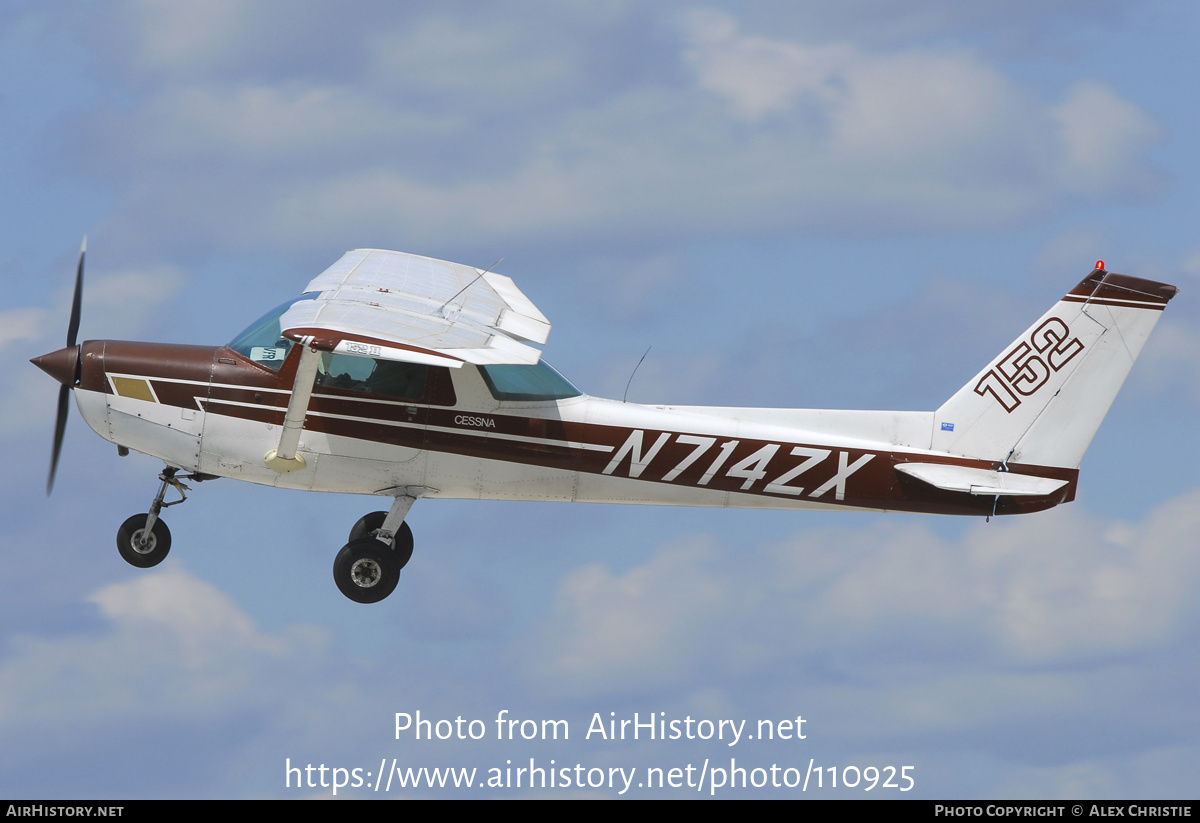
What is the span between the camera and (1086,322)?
17.5 meters

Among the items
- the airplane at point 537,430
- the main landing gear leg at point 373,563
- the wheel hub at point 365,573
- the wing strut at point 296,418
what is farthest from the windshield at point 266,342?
the wheel hub at point 365,573

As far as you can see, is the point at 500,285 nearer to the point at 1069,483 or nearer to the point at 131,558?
the point at 131,558

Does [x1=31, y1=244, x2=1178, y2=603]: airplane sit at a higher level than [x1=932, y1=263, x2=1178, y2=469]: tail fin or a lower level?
lower

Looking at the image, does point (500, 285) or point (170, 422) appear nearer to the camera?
point (170, 422)

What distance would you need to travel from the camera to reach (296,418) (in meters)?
16.2

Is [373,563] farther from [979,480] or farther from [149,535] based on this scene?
[979,480]

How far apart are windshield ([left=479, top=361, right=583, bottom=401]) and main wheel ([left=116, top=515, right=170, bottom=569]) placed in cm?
439

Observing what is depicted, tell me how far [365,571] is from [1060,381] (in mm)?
8389

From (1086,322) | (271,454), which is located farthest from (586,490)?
(1086,322)

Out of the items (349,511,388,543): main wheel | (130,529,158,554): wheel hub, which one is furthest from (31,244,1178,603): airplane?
(349,511,388,543): main wheel

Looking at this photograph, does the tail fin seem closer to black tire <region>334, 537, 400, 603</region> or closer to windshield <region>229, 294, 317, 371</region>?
black tire <region>334, 537, 400, 603</region>

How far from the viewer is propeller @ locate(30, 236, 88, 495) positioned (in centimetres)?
1714

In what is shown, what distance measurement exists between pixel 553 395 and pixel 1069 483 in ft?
20.1

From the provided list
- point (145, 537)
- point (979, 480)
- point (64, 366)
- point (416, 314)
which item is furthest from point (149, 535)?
point (979, 480)
